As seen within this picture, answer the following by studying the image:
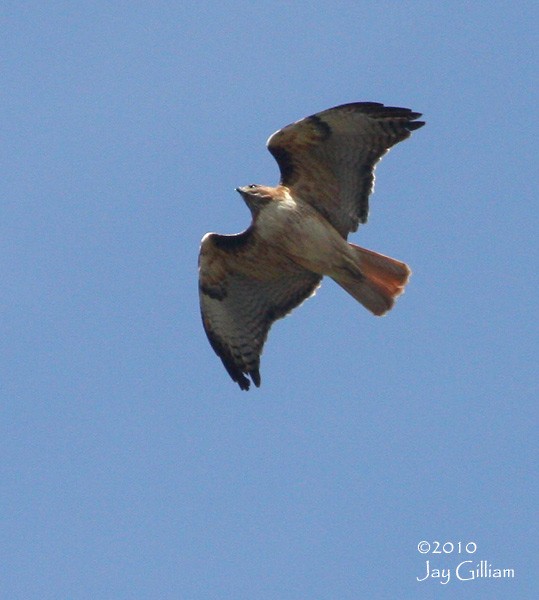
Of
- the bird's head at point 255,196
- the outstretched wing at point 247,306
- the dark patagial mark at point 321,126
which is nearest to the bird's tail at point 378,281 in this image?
the outstretched wing at point 247,306

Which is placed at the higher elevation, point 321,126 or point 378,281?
point 321,126

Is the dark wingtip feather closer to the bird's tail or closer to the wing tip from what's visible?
the bird's tail

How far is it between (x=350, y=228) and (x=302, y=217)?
1.97ft

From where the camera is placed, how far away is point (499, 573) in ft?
40.8

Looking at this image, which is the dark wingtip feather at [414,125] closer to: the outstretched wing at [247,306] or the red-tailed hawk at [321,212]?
the red-tailed hawk at [321,212]

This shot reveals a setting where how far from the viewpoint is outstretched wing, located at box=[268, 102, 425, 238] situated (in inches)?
533

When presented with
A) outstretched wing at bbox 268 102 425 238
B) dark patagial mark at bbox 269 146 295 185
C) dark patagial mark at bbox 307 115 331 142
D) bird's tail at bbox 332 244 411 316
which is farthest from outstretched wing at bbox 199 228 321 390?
dark patagial mark at bbox 307 115 331 142

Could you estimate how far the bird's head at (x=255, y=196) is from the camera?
1326 cm

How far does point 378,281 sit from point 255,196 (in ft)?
5.00

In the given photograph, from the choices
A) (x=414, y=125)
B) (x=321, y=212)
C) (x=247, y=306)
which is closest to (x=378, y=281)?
(x=321, y=212)

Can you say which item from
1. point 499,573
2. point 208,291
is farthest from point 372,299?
point 499,573

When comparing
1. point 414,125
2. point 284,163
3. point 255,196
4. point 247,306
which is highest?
point 414,125

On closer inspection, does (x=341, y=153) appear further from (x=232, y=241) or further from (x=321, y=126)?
(x=232, y=241)

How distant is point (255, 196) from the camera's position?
13.2 metres
